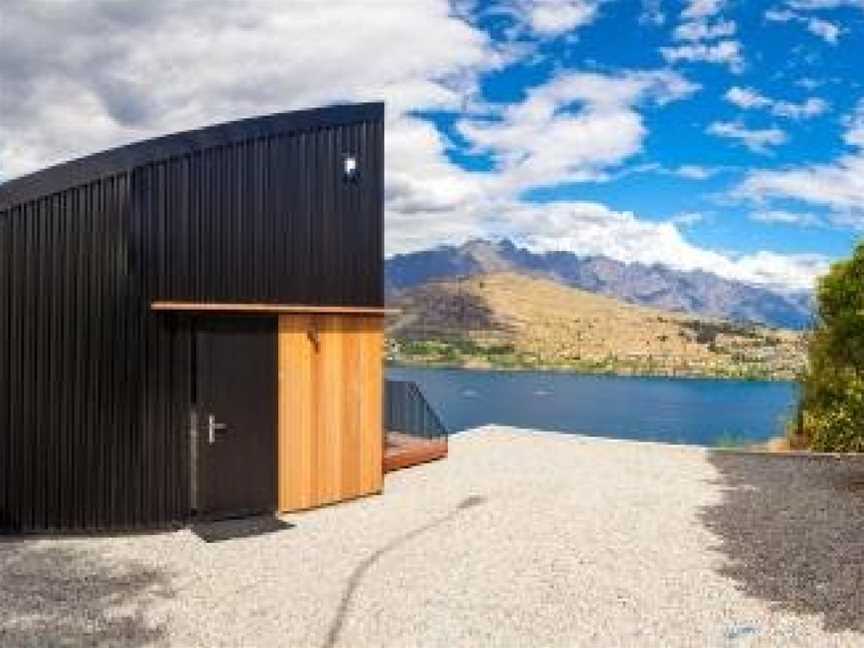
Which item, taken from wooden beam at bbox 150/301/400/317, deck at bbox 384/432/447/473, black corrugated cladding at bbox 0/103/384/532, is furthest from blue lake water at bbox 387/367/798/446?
black corrugated cladding at bbox 0/103/384/532

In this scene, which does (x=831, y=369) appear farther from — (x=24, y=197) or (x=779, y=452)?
(x=24, y=197)

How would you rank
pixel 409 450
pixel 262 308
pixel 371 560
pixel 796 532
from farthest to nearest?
pixel 409 450 < pixel 262 308 < pixel 796 532 < pixel 371 560

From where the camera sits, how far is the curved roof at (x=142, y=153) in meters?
12.5

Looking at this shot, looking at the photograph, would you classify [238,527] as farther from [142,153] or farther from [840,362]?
[840,362]

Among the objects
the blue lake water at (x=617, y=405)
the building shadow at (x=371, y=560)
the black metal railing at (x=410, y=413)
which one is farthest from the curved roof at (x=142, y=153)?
the blue lake water at (x=617, y=405)

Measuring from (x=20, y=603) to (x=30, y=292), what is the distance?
15.1 ft

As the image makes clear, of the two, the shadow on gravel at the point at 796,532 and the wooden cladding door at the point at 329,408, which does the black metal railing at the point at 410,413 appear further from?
the shadow on gravel at the point at 796,532

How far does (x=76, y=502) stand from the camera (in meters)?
12.8

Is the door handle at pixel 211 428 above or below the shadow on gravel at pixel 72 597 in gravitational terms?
above

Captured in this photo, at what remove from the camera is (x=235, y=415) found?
13781 mm

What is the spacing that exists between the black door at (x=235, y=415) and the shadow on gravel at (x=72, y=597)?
2.22 m

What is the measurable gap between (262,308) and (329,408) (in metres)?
2.28

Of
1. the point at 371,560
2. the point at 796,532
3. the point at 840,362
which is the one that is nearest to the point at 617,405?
the point at 840,362

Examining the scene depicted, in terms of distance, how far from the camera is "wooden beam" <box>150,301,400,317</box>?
12982mm
